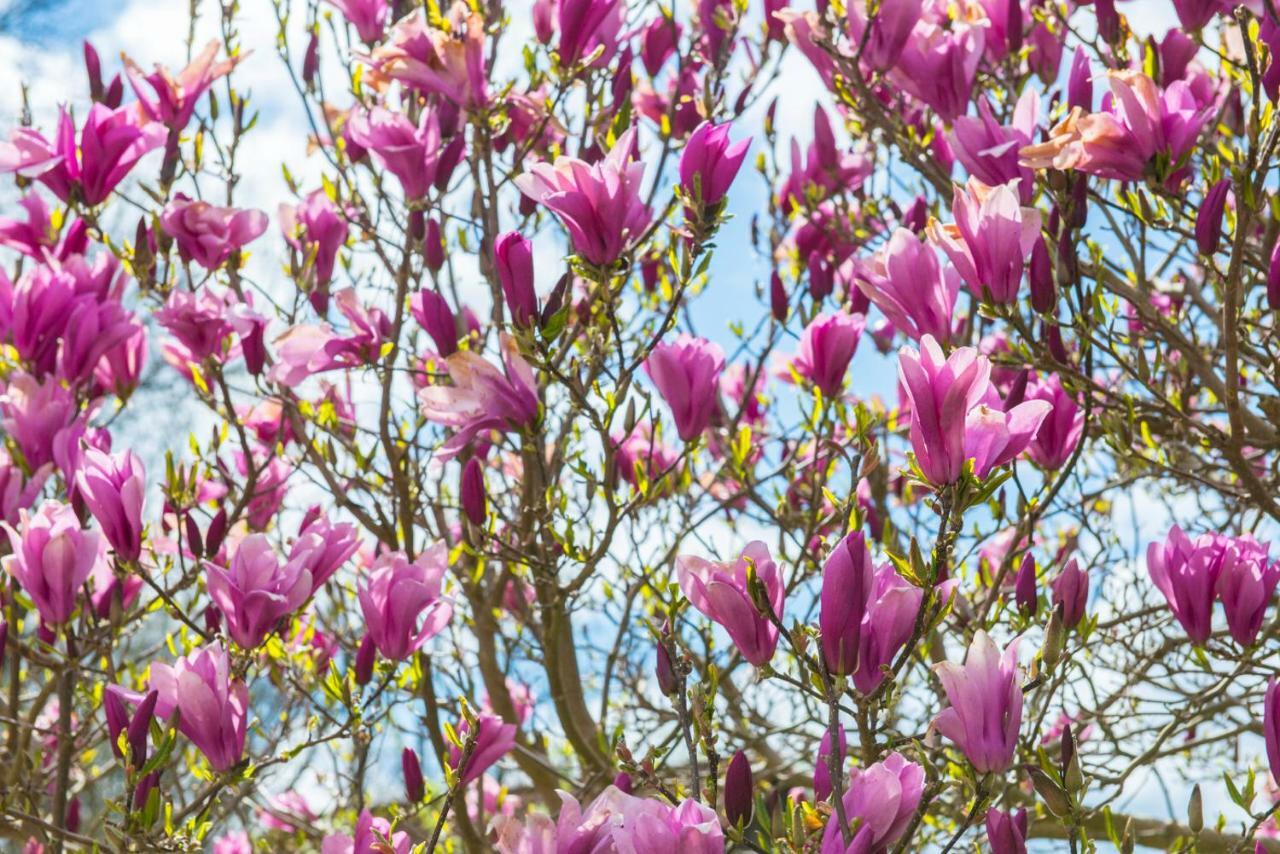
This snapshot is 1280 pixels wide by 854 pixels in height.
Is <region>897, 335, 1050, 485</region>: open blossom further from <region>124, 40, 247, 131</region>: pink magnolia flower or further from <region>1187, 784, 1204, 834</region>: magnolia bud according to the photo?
<region>124, 40, 247, 131</region>: pink magnolia flower

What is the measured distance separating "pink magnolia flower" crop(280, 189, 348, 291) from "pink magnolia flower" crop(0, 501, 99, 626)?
79 cm

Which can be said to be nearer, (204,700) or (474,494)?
(204,700)

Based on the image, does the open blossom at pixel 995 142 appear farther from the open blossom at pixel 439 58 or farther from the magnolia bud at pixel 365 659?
the magnolia bud at pixel 365 659

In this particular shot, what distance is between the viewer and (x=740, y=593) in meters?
1.16

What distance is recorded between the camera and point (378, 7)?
2320mm

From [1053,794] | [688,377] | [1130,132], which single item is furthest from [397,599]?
[1130,132]

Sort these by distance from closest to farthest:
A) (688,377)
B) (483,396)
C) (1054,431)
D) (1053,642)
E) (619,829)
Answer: (619,829) < (1053,642) < (483,396) < (688,377) < (1054,431)

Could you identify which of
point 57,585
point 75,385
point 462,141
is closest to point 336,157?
point 462,141

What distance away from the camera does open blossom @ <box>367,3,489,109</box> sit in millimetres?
1921

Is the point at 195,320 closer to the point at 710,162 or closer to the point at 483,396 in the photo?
the point at 483,396

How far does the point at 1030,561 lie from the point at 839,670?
1.25 ft

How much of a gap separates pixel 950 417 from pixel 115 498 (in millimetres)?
1105

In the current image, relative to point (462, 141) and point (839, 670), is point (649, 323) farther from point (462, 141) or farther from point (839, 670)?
point (839, 670)

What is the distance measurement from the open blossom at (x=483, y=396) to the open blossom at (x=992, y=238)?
530mm
